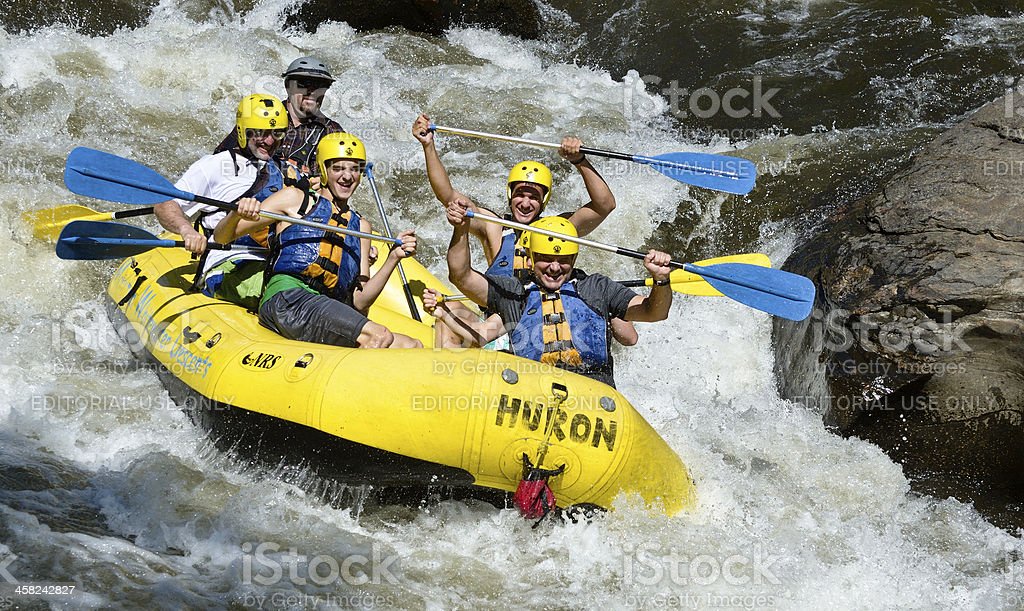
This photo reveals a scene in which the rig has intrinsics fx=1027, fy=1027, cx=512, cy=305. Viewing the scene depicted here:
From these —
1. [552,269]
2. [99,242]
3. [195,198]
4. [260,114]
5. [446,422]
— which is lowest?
[446,422]

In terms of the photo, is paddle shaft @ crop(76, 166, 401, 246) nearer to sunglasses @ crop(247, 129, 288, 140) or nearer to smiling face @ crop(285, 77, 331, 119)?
sunglasses @ crop(247, 129, 288, 140)

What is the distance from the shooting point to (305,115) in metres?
6.47

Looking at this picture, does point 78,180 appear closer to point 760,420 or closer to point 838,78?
point 760,420

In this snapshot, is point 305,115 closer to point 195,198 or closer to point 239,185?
point 239,185

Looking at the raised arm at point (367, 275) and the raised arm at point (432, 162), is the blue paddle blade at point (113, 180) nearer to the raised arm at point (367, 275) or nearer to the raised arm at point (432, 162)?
the raised arm at point (367, 275)

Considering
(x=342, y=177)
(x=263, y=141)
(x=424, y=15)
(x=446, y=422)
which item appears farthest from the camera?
(x=424, y=15)

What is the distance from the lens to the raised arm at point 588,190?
538 cm

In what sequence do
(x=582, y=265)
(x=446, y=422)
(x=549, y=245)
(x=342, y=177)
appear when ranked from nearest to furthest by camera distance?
(x=446, y=422) < (x=549, y=245) < (x=342, y=177) < (x=582, y=265)

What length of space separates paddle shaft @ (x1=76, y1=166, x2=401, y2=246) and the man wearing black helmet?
106cm

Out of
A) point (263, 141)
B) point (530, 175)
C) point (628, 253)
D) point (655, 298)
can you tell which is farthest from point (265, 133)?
point (655, 298)

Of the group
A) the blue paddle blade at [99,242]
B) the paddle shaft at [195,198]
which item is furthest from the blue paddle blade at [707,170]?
the blue paddle blade at [99,242]

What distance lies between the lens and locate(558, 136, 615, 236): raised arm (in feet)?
17.7

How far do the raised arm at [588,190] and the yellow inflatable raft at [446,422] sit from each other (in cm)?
142

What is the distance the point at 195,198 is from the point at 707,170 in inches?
107
